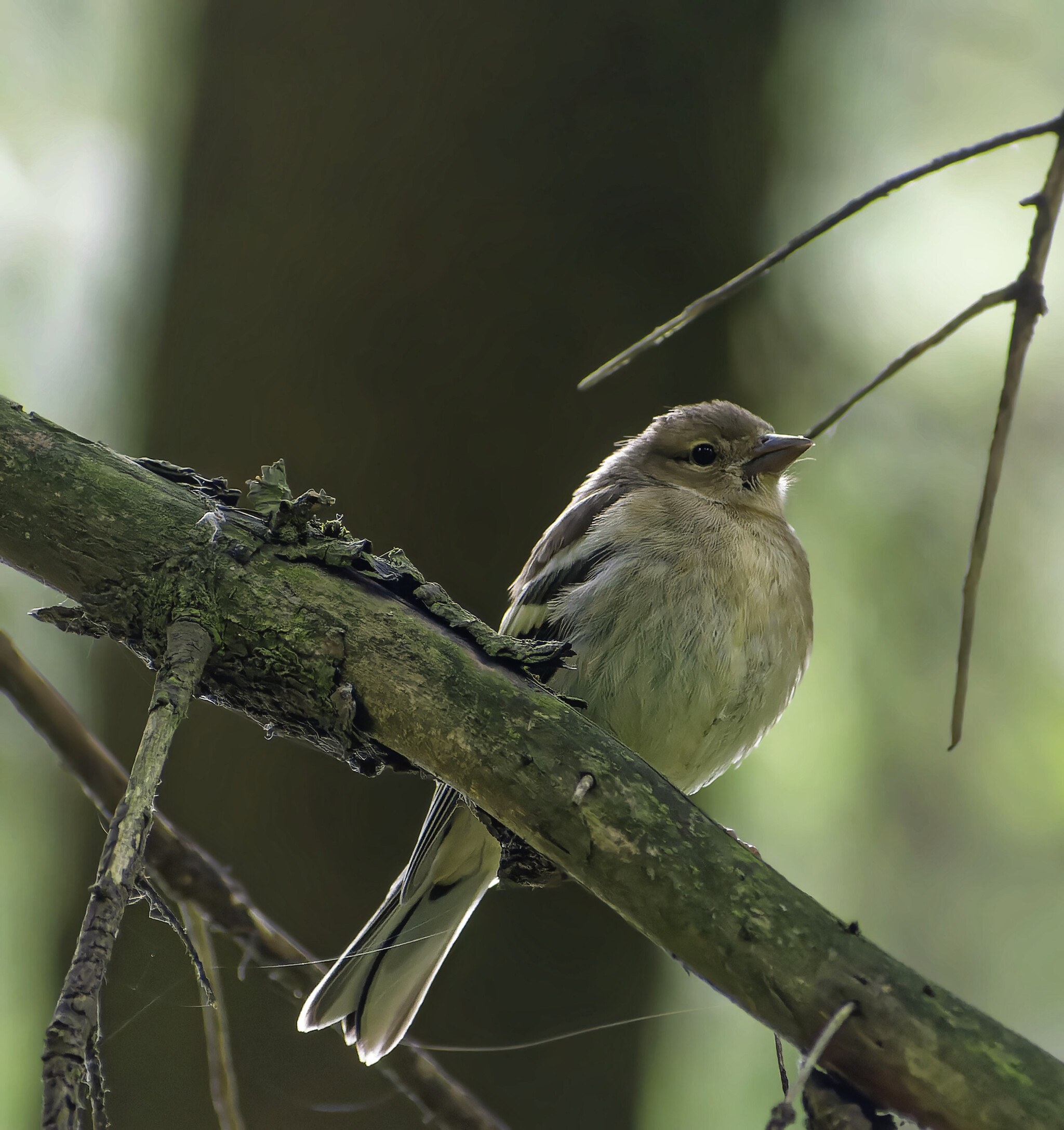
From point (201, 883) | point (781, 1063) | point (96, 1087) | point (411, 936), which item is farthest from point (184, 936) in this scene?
point (411, 936)

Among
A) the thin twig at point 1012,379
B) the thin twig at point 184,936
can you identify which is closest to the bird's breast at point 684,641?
the thin twig at point 1012,379

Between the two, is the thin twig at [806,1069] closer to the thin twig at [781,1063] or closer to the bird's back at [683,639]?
the thin twig at [781,1063]

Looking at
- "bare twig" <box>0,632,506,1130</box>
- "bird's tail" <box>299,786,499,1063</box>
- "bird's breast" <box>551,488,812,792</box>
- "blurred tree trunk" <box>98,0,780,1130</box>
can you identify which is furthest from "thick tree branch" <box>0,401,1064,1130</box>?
"blurred tree trunk" <box>98,0,780,1130</box>

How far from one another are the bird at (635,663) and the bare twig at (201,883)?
623 millimetres

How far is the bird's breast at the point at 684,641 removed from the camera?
2951 millimetres

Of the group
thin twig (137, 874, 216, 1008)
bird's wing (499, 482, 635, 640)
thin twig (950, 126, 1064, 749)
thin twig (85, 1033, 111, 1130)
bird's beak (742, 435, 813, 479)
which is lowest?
thin twig (85, 1033, 111, 1130)

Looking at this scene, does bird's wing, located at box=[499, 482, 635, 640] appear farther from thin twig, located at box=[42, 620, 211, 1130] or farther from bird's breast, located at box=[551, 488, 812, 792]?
thin twig, located at box=[42, 620, 211, 1130]

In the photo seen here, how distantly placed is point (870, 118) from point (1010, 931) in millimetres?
4253

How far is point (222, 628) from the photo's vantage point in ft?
5.19

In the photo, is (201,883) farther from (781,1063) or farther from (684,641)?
(684,641)

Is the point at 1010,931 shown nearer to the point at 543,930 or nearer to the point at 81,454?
the point at 543,930

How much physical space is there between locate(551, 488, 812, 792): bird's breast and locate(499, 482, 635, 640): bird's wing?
0.06 metres

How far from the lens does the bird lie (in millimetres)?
2820

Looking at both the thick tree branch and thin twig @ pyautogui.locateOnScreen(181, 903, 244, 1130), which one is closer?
the thick tree branch
